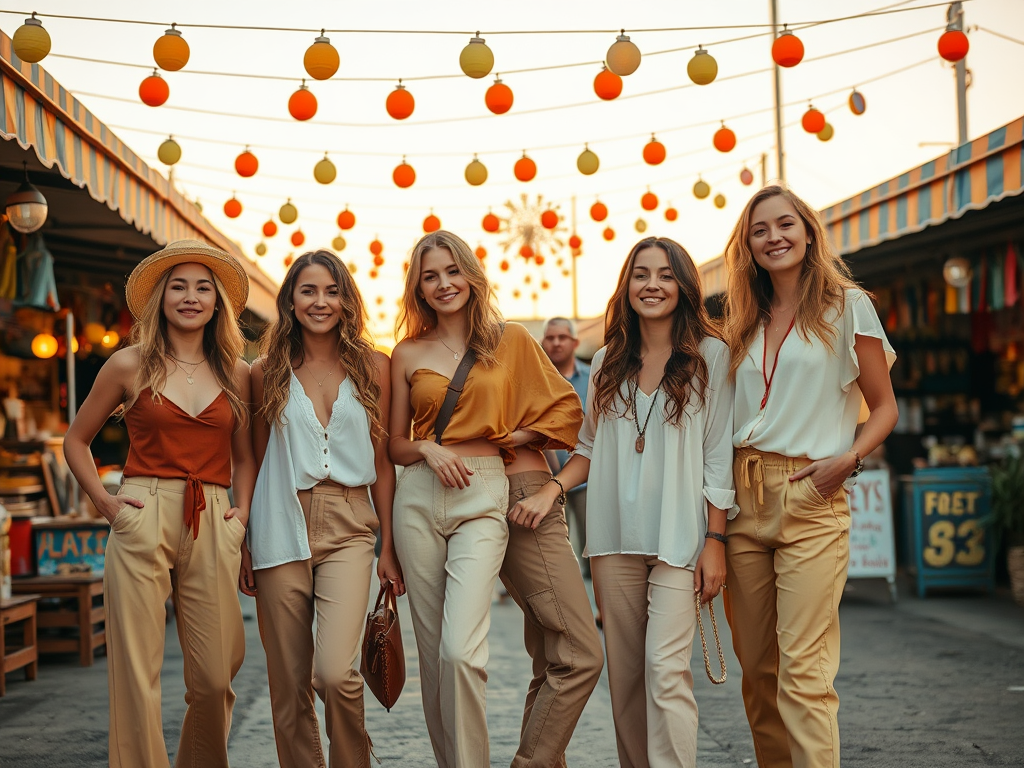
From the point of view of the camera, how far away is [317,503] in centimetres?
363

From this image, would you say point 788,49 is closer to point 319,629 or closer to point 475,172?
point 475,172

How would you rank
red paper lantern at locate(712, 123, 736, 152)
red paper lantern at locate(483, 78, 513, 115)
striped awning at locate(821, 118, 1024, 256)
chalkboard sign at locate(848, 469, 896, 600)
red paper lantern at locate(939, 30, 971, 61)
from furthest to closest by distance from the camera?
chalkboard sign at locate(848, 469, 896, 600)
red paper lantern at locate(712, 123, 736, 152)
red paper lantern at locate(483, 78, 513, 115)
striped awning at locate(821, 118, 1024, 256)
red paper lantern at locate(939, 30, 971, 61)

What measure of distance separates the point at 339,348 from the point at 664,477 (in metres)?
1.29

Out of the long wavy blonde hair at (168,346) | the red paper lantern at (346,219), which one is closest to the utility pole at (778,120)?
the red paper lantern at (346,219)

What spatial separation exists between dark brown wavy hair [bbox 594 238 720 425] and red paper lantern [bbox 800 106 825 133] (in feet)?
16.2

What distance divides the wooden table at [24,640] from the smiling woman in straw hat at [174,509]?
112 inches

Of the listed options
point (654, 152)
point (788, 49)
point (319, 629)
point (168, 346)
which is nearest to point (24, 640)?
point (168, 346)

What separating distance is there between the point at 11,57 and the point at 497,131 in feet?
22.1

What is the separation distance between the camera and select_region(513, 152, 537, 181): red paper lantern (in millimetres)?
8605

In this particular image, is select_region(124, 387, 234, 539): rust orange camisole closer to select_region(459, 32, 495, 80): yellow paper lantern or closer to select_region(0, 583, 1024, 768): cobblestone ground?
select_region(0, 583, 1024, 768): cobblestone ground

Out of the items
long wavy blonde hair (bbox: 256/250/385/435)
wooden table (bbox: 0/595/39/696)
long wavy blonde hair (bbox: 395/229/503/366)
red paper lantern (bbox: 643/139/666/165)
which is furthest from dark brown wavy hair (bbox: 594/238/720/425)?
red paper lantern (bbox: 643/139/666/165)

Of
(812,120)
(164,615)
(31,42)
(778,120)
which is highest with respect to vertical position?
(778,120)

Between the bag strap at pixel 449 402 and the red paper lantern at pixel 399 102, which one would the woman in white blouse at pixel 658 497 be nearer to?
the bag strap at pixel 449 402

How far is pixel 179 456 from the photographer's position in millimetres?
3617
